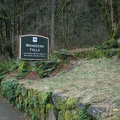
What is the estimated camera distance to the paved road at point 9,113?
356 inches

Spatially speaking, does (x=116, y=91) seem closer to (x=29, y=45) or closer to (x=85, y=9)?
(x=29, y=45)

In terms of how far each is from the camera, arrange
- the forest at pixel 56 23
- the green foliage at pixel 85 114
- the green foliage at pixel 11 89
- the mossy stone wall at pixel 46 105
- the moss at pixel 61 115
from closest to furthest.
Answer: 1. the green foliage at pixel 85 114
2. the mossy stone wall at pixel 46 105
3. the moss at pixel 61 115
4. the green foliage at pixel 11 89
5. the forest at pixel 56 23

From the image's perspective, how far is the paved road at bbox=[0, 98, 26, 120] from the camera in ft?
29.7

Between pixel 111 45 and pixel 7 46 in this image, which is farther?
pixel 7 46

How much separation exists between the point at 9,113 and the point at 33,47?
12.2ft

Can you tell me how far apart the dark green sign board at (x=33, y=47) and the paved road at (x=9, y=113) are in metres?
2.36

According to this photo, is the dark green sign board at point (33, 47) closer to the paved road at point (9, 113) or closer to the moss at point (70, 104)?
the paved road at point (9, 113)

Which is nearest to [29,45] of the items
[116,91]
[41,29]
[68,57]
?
[68,57]

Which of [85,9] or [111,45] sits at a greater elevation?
[85,9]

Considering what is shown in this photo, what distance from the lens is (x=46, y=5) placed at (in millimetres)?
25297

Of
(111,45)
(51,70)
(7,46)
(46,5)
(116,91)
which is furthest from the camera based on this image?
(46,5)

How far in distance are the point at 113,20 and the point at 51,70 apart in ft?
17.3

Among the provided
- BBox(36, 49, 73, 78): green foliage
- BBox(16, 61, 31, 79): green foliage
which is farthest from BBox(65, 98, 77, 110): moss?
BBox(16, 61, 31, 79): green foliage

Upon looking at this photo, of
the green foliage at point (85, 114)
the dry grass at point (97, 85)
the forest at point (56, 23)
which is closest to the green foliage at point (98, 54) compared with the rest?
the dry grass at point (97, 85)
